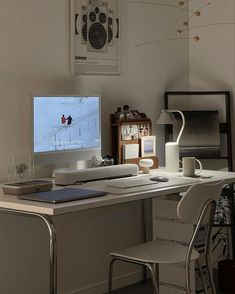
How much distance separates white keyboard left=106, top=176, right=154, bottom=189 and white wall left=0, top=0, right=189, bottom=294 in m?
0.51

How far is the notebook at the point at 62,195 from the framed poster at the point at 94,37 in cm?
98

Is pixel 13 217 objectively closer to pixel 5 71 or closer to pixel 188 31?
pixel 5 71

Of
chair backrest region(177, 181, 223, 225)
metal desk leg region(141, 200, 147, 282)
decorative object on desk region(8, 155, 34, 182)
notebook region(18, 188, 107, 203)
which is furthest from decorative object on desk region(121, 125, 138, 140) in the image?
chair backrest region(177, 181, 223, 225)

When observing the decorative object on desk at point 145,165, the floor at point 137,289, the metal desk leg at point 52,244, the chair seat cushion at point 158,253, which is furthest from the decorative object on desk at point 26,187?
the floor at point 137,289

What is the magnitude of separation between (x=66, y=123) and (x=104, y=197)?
67 centimetres

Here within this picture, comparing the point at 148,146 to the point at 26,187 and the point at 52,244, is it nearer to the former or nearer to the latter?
the point at 26,187

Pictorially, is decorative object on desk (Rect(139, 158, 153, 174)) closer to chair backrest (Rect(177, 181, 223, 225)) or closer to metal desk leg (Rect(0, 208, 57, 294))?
chair backrest (Rect(177, 181, 223, 225))

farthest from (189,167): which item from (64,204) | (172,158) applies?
(64,204)

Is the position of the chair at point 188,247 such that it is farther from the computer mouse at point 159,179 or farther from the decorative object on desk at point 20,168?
the decorative object on desk at point 20,168

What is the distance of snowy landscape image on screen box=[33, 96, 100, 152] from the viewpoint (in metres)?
2.92

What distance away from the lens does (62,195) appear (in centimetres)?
245

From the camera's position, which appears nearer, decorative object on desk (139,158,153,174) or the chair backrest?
the chair backrest

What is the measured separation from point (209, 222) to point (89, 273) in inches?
42.6

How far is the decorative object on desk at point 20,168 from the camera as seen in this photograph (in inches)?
115
